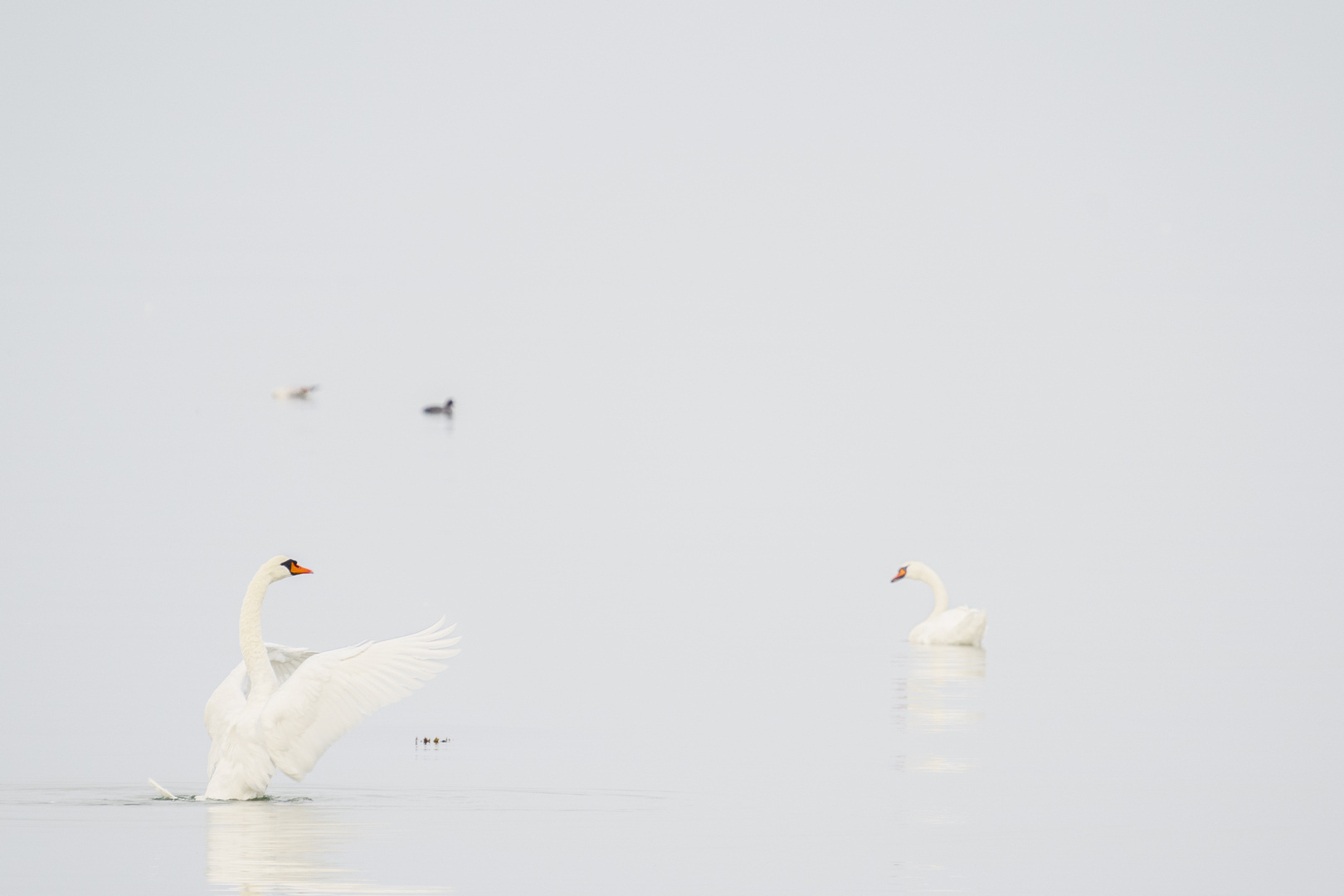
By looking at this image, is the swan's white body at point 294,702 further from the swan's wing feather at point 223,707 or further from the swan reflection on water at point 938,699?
the swan reflection on water at point 938,699

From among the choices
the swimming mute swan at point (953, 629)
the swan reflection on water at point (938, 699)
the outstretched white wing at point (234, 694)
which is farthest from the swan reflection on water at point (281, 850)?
the swimming mute swan at point (953, 629)

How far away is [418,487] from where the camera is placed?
35.6 meters

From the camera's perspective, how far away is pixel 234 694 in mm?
12469

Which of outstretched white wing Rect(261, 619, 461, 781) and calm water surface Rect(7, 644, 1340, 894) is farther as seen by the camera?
outstretched white wing Rect(261, 619, 461, 781)

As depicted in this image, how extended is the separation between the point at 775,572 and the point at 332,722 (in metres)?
13.9

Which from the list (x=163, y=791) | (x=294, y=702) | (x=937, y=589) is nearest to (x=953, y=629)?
(x=937, y=589)

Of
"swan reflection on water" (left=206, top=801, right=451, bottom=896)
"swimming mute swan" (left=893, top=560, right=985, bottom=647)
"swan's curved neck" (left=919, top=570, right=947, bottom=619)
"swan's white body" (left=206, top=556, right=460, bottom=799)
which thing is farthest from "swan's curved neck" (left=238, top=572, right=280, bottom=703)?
"swan's curved neck" (left=919, top=570, right=947, bottom=619)

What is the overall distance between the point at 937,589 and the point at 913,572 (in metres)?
0.81

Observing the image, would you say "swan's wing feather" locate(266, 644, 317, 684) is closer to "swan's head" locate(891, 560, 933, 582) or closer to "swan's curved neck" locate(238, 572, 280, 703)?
"swan's curved neck" locate(238, 572, 280, 703)

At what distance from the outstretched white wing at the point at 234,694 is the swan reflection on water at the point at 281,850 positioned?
2.06ft

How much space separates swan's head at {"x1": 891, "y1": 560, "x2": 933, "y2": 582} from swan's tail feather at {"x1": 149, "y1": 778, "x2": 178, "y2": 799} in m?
15.6

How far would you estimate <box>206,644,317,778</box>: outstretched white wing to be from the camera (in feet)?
39.2

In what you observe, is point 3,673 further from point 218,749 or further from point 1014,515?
point 1014,515

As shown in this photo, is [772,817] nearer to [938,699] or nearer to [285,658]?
[285,658]
